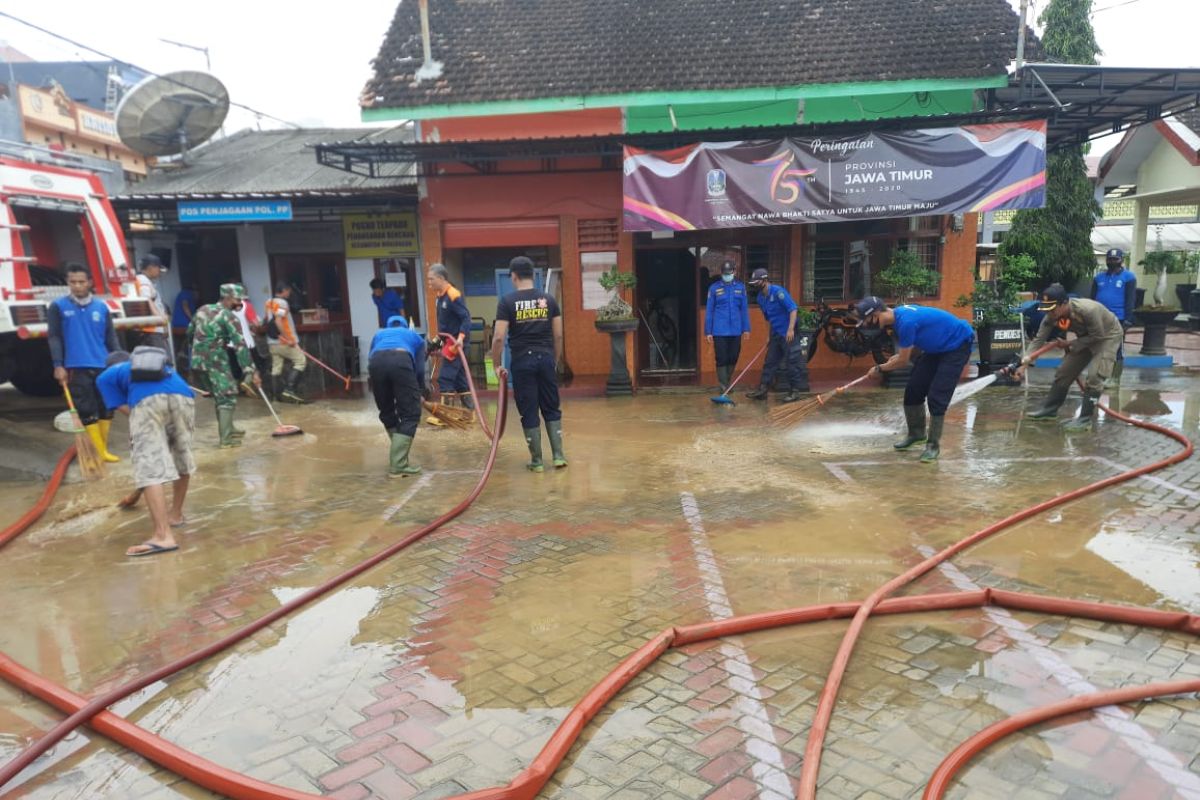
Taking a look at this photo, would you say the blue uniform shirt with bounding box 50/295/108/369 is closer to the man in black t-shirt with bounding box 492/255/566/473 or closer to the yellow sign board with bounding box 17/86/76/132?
the man in black t-shirt with bounding box 492/255/566/473

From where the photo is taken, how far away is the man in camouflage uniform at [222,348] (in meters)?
7.84

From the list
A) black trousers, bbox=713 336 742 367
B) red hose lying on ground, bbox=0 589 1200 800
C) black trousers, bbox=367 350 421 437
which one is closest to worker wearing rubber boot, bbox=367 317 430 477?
black trousers, bbox=367 350 421 437

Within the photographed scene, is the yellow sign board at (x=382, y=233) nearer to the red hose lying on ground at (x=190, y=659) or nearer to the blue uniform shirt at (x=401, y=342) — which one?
the blue uniform shirt at (x=401, y=342)

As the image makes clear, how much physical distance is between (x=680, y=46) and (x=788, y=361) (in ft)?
18.0

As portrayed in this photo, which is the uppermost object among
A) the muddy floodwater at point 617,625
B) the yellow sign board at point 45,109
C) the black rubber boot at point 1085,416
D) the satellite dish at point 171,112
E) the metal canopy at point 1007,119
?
the yellow sign board at point 45,109

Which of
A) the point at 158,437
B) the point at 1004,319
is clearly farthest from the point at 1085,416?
the point at 158,437

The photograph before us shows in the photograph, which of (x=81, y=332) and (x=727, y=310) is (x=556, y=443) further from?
(x=81, y=332)

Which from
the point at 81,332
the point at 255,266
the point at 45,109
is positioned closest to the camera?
the point at 81,332

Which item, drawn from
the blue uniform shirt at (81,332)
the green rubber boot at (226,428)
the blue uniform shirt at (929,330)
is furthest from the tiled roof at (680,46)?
the blue uniform shirt at (929,330)

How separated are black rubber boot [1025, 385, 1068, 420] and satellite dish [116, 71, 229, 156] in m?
13.5

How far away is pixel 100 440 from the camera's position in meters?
7.27

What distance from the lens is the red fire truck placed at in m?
7.62

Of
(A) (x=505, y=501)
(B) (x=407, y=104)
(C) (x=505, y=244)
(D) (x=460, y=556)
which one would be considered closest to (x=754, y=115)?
(C) (x=505, y=244)

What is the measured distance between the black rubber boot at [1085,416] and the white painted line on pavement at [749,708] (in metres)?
5.15
